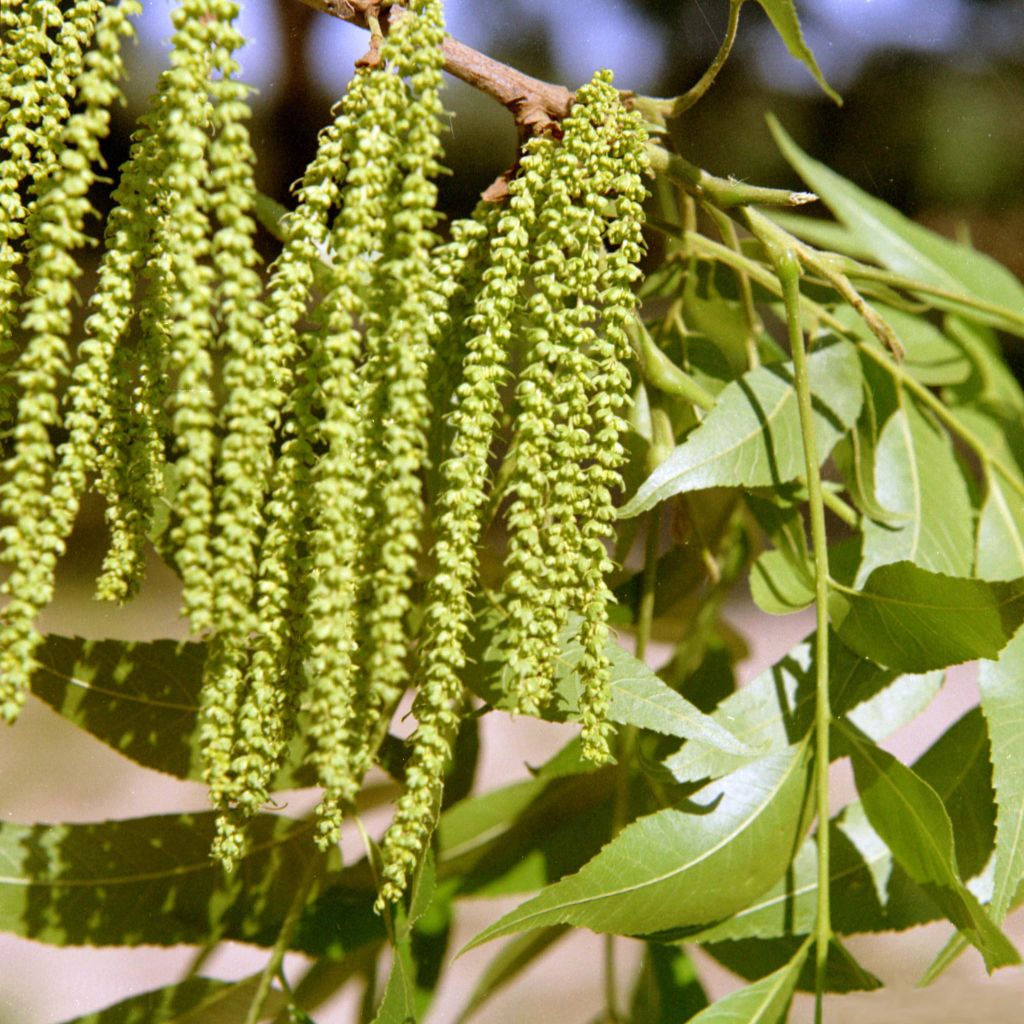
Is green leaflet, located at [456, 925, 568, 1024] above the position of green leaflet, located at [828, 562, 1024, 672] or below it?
below

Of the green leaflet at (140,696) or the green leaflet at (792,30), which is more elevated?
the green leaflet at (792,30)

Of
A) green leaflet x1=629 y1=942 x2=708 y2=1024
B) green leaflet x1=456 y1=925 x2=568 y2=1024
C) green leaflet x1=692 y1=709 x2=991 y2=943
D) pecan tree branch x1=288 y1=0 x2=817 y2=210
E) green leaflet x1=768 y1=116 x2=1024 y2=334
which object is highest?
green leaflet x1=768 y1=116 x2=1024 y2=334

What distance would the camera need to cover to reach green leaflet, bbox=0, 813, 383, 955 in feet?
1.86

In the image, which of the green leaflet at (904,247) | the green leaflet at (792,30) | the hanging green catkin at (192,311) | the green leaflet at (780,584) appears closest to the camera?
the hanging green catkin at (192,311)

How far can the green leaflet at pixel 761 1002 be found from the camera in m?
0.49

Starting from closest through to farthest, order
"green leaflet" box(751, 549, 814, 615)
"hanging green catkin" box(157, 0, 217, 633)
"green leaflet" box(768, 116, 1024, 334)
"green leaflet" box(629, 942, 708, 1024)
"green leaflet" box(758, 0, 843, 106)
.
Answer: "hanging green catkin" box(157, 0, 217, 633) < "green leaflet" box(758, 0, 843, 106) < "green leaflet" box(751, 549, 814, 615) < "green leaflet" box(629, 942, 708, 1024) < "green leaflet" box(768, 116, 1024, 334)

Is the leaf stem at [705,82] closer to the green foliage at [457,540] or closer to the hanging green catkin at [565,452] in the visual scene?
the green foliage at [457,540]

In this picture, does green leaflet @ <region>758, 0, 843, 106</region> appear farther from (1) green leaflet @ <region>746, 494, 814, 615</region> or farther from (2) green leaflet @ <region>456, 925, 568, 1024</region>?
(2) green leaflet @ <region>456, 925, 568, 1024</region>

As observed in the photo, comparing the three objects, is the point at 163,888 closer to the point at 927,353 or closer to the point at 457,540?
the point at 457,540

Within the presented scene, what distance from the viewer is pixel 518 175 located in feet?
1.55

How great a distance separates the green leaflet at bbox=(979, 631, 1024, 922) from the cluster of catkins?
0.64ft

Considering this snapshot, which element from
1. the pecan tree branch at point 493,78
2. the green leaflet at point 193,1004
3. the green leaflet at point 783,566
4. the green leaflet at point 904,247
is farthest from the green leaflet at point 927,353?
the green leaflet at point 193,1004

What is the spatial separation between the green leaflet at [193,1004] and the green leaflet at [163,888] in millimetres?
36

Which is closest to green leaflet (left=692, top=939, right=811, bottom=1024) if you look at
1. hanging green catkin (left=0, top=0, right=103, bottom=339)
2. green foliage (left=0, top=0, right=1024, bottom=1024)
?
green foliage (left=0, top=0, right=1024, bottom=1024)
